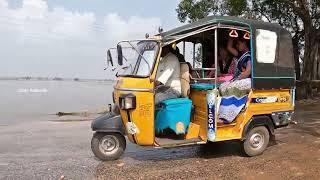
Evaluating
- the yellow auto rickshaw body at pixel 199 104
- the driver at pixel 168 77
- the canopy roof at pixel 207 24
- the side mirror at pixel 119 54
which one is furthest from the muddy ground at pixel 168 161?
the canopy roof at pixel 207 24

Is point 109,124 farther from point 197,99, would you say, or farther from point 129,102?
point 197,99

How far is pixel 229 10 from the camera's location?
79.7ft

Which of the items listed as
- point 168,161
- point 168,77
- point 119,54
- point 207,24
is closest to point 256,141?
point 168,161

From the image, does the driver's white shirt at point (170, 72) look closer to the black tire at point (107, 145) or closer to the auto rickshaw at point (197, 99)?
the auto rickshaw at point (197, 99)

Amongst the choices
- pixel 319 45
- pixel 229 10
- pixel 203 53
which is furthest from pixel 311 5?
pixel 203 53

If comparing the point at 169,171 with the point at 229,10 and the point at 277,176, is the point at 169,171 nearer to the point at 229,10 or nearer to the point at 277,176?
the point at 277,176

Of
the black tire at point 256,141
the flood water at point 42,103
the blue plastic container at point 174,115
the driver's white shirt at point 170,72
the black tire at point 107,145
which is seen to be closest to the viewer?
the blue plastic container at point 174,115

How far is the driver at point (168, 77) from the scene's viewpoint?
8.76 m

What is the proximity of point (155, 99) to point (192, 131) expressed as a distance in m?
0.99

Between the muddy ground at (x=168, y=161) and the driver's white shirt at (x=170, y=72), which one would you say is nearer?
the muddy ground at (x=168, y=161)

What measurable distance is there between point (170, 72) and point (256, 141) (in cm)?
224

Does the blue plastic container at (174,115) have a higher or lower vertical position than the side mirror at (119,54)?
lower

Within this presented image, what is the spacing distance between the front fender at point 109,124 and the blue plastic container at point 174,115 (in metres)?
0.67

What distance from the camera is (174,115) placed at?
877 centimetres
